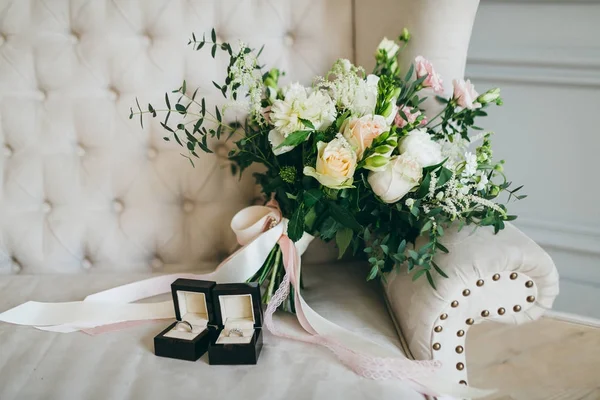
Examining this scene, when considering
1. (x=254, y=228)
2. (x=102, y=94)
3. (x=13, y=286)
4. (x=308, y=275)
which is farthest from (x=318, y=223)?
(x=13, y=286)

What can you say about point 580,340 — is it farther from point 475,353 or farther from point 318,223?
point 318,223

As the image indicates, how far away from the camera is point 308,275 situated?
1.14 meters

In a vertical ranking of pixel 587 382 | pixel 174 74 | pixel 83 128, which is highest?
pixel 174 74

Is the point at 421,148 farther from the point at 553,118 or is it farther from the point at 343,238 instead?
the point at 553,118

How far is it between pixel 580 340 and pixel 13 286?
56.0 inches

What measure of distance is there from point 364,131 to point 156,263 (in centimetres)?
66

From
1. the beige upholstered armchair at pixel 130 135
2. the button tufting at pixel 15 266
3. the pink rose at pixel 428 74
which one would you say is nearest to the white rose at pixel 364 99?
the pink rose at pixel 428 74

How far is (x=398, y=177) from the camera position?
807 mm

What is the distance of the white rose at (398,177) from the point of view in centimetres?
80

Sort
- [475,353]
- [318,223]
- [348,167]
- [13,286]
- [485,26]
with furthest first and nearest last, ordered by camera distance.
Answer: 1. [475,353]
2. [485,26]
3. [13,286]
4. [318,223]
5. [348,167]

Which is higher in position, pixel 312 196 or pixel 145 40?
pixel 145 40

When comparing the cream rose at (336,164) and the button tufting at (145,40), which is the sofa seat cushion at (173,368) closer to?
the cream rose at (336,164)

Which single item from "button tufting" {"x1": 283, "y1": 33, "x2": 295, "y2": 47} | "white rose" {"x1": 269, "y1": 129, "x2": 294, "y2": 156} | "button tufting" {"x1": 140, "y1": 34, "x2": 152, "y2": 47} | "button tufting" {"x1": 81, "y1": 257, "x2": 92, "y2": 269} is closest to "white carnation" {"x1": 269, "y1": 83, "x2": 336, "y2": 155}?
"white rose" {"x1": 269, "y1": 129, "x2": 294, "y2": 156}

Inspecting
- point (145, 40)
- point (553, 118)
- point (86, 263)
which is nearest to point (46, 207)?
point (86, 263)
